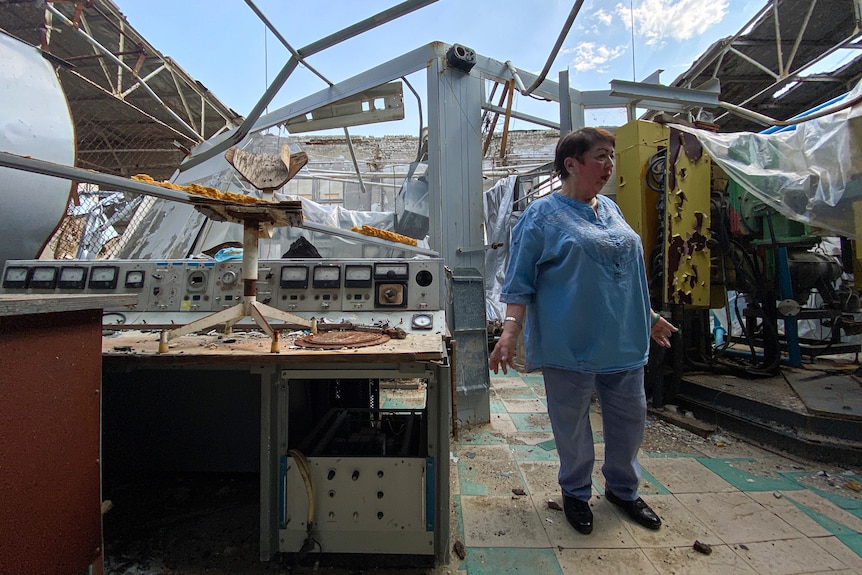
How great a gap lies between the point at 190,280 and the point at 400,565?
1.41m

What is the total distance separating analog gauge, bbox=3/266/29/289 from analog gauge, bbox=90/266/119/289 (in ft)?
0.97

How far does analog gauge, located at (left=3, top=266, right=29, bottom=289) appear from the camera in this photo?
5.28 feet

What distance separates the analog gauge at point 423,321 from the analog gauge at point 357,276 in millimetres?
284

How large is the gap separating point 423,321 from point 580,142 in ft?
2.97

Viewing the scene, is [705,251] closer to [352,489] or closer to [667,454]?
[667,454]

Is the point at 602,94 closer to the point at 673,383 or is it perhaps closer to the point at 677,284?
the point at 677,284

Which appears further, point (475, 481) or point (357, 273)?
point (475, 481)

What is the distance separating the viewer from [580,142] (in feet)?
4.53

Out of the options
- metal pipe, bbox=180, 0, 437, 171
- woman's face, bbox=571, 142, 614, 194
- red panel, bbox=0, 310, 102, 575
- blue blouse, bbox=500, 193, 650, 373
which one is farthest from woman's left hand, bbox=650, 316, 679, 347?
metal pipe, bbox=180, 0, 437, 171

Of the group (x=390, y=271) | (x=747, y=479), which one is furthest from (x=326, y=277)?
(x=747, y=479)

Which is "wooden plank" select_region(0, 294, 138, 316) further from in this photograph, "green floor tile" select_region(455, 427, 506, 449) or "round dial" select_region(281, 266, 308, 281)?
"green floor tile" select_region(455, 427, 506, 449)

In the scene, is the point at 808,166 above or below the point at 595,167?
above

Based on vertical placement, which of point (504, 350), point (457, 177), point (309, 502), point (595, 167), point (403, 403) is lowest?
point (403, 403)

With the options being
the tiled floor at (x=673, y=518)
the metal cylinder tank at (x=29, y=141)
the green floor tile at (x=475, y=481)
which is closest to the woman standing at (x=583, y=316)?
the tiled floor at (x=673, y=518)
